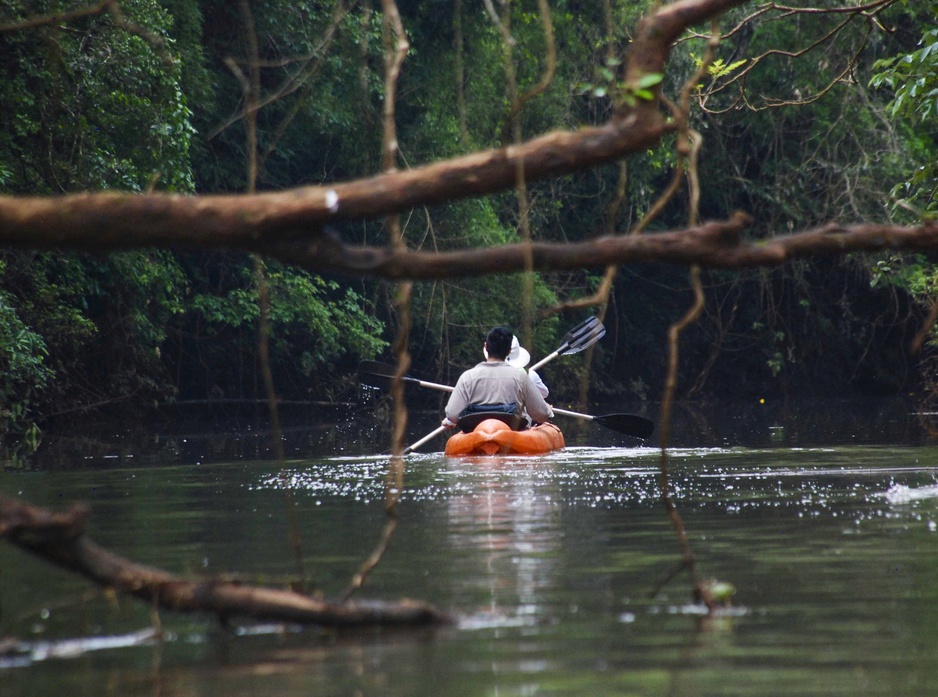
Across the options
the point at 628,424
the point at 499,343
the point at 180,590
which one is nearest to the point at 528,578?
the point at 180,590

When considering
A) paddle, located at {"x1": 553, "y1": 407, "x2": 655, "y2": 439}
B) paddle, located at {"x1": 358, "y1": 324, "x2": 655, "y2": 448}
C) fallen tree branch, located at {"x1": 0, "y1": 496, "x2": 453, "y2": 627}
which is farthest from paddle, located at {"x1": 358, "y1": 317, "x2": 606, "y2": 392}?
fallen tree branch, located at {"x1": 0, "y1": 496, "x2": 453, "y2": 627}

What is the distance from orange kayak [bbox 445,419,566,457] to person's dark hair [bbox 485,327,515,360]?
576mm

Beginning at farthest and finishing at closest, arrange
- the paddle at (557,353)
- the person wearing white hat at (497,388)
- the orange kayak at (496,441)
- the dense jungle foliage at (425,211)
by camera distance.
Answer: the dense jungle foliage at (425,211), the paddle at (557,353), the person wearing white hat at (497,388), the orange kayak at (496,441)

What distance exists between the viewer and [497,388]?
11.7 m

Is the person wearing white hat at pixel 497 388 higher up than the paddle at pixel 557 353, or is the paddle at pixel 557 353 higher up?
the paddle at pixel 557 353

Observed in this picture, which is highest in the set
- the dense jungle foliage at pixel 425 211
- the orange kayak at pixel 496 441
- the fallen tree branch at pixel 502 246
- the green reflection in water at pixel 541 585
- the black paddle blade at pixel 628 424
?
the dense jungle foliage at pixel 425 211

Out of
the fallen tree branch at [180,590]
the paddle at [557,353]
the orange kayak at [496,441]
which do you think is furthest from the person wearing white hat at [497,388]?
the fallen tree branch at [180,590]

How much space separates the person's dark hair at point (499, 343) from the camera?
462 inches

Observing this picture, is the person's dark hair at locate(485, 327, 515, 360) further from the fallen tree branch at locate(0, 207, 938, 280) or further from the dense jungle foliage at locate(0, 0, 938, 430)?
the fallen tree branch at locate(0, 207, 938, 280)

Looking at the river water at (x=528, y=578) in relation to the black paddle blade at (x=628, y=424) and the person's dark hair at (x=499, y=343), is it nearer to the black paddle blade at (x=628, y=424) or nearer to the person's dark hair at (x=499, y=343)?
the person's dark hair at (x=499, y=343)

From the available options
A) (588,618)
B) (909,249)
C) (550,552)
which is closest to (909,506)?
(550,552)

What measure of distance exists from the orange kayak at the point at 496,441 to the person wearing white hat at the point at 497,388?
213 millimetres

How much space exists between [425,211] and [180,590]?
51.8 feet

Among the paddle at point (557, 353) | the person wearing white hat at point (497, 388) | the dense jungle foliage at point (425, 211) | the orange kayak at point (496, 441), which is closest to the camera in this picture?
the orange kayak at point (496, 441)
